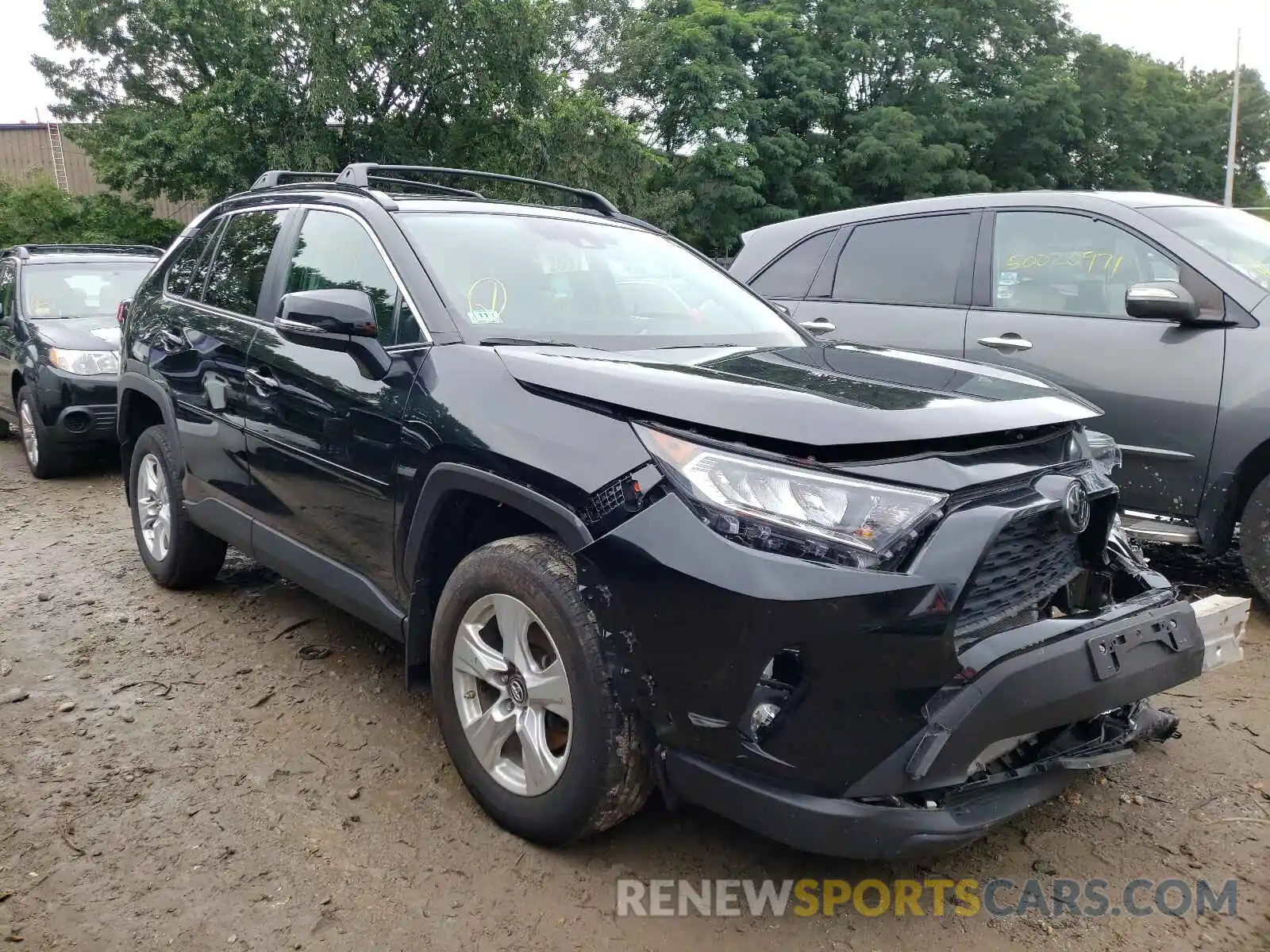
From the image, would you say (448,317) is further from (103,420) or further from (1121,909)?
(103,420)

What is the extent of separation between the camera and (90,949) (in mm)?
2197

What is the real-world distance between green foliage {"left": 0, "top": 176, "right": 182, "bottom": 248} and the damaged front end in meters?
22.2

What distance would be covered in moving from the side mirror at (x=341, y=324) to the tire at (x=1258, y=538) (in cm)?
332

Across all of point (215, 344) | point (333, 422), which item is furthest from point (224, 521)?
point (333, 422)

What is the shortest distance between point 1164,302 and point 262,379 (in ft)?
11.6

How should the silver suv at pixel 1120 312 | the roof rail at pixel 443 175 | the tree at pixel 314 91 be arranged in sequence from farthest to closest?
the tree at pixel 314 91 → the silver suv at pixel 1120 312 → the roof rail at pixel 443 175

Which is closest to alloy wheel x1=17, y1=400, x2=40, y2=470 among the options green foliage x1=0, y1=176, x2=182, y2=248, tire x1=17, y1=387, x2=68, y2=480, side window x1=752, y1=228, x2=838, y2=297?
tire x1=17, y1=387, x2=68, y2=480

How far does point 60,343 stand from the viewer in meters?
7.16

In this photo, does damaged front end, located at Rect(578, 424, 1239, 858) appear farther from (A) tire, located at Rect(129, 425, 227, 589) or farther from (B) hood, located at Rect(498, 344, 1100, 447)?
(A) tire, located at Rect(129, 425, 227, 589)

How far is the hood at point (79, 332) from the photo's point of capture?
23.5ft

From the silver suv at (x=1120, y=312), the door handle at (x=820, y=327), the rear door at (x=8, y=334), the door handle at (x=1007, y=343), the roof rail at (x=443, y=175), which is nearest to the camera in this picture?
the roof rail at (x=443, y=175)

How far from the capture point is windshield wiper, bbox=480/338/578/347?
2748 mm

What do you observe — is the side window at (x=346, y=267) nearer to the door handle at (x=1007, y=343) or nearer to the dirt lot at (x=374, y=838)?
the dirt lot at (x=374, y=838)

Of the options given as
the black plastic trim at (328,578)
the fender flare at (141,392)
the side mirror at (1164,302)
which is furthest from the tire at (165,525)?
the side mirror at (1164,302)
